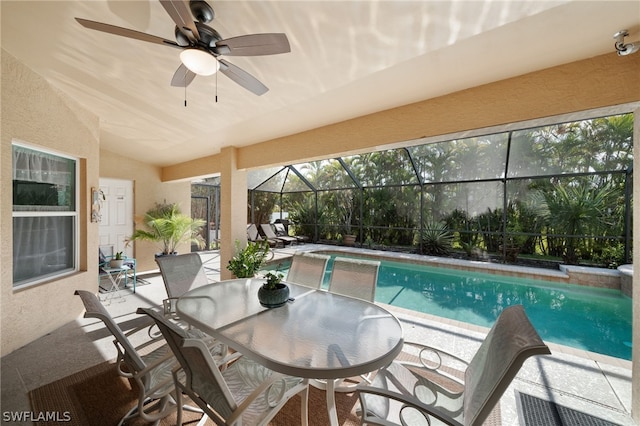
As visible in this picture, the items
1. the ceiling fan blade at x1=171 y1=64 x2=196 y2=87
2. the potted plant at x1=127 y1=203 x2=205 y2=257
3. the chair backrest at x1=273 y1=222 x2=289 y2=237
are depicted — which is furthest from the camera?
the chair backrest at x1=273 y1=222 x2=289 y2=237

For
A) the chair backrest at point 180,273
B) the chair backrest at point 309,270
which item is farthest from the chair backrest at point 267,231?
the chair backrest at point 309,270

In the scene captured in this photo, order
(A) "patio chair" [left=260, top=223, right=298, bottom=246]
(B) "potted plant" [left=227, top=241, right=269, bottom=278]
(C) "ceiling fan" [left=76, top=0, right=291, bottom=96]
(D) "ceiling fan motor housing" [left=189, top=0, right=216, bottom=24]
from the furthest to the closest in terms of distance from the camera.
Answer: (A) "patio chair" [left=260, top=223, right=298, bottom=246], (B) "potted plant" [left=227, top=241, right=269, bottom=278], (D) "ceiling fan motor housing" [left=189, top=0, right=216, bottom=24], (C) "ceiling fan" [left=76, top=0, right=291, bottom=96]

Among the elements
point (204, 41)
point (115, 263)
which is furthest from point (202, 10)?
point (115, 263)

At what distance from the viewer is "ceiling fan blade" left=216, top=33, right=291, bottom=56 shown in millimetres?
1766

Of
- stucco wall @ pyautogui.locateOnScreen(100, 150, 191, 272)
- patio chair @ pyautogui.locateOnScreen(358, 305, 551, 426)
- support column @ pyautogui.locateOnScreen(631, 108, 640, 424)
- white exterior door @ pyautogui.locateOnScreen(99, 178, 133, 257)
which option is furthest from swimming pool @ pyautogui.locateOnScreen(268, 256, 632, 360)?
white exterior door @ pyautogui.locateOnScreen(99, 178, 133, 257)

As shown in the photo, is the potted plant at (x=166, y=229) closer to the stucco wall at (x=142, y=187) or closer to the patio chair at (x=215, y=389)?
the stucco wall at (x=142, y=187)

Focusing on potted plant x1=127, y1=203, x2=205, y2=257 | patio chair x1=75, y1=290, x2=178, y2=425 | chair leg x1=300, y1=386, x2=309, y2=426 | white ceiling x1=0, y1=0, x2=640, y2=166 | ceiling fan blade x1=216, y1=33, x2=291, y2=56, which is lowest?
chair leg x1=300, y1=386, x2=309, y2=426

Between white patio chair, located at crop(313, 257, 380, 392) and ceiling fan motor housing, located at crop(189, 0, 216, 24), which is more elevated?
ceiling fan motor housing, located at crop(189, 0, 216, 24)

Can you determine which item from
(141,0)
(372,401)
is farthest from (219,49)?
(372,401)

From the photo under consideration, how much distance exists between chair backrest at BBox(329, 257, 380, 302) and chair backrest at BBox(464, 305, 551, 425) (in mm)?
1188

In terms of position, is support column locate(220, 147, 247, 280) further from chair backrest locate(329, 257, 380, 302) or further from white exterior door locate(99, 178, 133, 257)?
chair backrest locate(329, 257, 380, 302)

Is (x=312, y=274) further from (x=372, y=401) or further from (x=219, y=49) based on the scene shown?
(x=219, y=49)

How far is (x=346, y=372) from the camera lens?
4.47 ft

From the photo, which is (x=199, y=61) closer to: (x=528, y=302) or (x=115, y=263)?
(x=115, y=263)
